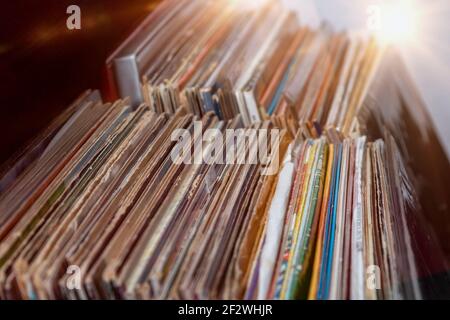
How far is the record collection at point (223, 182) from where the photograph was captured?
0.76 m

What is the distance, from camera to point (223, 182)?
94 centimetres

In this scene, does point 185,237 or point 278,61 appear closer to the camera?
point 185,237

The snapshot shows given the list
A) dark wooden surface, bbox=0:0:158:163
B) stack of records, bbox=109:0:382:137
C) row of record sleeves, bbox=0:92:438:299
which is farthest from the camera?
stack of records, bbox=109:0:382:137

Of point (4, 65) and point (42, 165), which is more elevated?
point (4, 65)

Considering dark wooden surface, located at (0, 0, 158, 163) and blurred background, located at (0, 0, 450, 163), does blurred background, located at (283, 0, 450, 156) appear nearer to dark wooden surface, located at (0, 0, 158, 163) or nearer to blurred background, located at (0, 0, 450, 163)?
blurred background, located at (0, 0, 450, 163)

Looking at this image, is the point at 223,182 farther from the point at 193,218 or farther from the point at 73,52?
the point at 73,52

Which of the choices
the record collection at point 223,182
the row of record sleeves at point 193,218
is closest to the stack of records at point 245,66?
the record collection at point 223,182

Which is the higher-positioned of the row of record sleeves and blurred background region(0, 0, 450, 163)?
blurred background region(0, 0, 450, 163)

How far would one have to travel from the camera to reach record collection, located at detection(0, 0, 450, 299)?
0.76 metres

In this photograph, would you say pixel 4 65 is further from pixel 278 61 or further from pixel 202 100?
pixel 278 61

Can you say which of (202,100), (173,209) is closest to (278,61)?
(202,100)

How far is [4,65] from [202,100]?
1.45ft

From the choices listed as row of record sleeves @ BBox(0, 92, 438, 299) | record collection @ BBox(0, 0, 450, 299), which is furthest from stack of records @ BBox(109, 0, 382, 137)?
row of record sleeves @ BBox(0, 92, 438, 299)

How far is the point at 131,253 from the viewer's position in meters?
0.77
